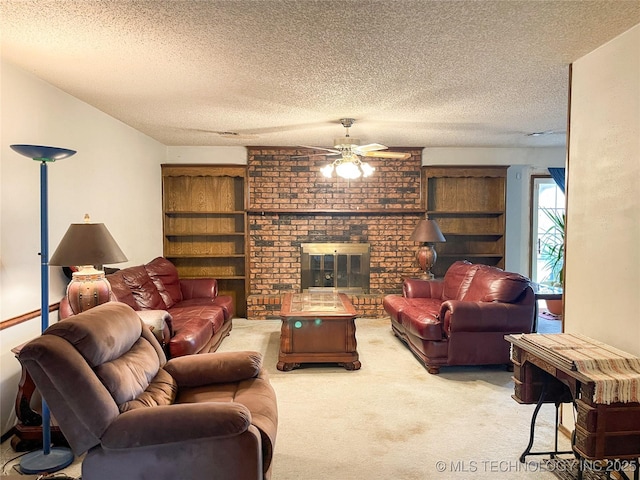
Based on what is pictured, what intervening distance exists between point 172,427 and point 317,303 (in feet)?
8.75

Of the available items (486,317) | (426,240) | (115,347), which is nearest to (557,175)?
(426,240)

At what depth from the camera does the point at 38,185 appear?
2.93m

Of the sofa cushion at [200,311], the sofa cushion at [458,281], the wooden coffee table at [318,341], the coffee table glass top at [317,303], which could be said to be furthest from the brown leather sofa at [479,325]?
the sofa cushion at [200,311]

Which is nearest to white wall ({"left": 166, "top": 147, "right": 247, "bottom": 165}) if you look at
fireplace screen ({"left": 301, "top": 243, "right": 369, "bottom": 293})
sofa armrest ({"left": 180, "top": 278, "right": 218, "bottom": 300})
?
fireplace screen ({"left": 301, "top": 243, "right": 369, "bottom": 293})

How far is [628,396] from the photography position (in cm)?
186

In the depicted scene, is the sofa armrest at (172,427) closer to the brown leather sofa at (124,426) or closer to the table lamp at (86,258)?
the brown leather sofa at (124,426)

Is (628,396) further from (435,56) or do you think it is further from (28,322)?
(28,322)

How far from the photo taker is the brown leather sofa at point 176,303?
324 centimetres

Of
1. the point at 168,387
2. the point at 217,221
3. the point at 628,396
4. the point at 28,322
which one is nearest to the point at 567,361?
the point at 628,396

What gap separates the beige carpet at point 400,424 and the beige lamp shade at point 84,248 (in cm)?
113

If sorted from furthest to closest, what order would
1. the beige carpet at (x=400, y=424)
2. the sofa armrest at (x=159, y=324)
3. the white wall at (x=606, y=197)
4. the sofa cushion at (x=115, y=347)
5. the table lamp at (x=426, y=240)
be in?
the table lamp at (x=426, y=240), the sofa armrest at (x=159, y=324), the beige carpet at (x=400, y=424), the white wall at (x=606, y=197), the sofa cushion at (x=115, y=347)

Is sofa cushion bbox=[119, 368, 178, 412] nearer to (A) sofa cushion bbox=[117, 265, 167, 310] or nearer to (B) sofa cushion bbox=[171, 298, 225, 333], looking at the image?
(B) sofa cushion bbox=[171, 298, 225, 333]

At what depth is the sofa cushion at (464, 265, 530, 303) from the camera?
3746mm

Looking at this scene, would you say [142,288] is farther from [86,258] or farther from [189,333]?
[86,258]
